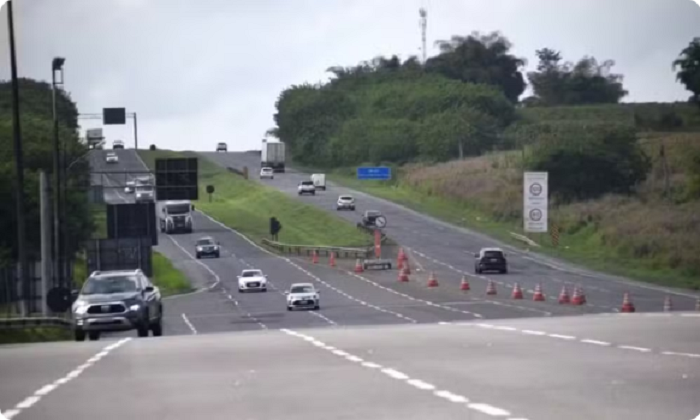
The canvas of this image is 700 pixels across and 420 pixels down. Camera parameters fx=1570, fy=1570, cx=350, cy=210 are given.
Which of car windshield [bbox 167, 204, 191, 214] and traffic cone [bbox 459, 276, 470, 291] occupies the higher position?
car windshield [bbox 167, 204, 191, 214]

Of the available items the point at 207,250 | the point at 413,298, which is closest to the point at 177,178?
the point at 413,298

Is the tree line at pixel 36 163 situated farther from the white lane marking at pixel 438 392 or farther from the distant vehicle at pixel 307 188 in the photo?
the white lane marking at pixel 438 392

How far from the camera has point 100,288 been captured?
114ft

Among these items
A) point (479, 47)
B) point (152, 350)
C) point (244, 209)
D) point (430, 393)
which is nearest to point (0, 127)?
point (244, 209)

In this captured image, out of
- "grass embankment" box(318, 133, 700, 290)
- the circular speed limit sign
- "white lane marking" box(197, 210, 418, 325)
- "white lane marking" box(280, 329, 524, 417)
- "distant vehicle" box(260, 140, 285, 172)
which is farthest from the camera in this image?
"distant vehicle" box(260, 140, 285, 172)

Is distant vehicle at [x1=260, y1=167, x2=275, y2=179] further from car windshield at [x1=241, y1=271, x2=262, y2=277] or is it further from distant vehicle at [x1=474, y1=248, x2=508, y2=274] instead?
distant vehicle at [x1=474, y1=248, x2=508, y2=274]

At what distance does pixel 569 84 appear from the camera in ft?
467

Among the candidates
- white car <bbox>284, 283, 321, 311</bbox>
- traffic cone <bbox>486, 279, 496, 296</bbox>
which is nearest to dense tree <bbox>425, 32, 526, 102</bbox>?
traffic cone <bbox>486, 279, 496, 296</bbox>

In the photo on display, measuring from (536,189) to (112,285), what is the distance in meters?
37.8

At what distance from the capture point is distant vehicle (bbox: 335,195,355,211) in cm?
10156

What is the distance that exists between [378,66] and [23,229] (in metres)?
97.2

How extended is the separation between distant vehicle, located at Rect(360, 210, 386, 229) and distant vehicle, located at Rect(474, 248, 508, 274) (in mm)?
16310

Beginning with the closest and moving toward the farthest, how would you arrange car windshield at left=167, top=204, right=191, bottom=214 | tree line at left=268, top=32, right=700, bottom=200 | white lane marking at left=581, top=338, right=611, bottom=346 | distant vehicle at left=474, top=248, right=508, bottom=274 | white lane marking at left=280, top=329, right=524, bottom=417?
white lane marking at left=280, top=329, right=524, bottom=417, white lane marking at left=581, top=338, right=611, bottom=346, distant vehicle at left=474, top=248, right=508, bottom=274, tree line at left=268, top=32, right=700, bottom=200, car windshield at left=167, top=204, right=191, bottom=214

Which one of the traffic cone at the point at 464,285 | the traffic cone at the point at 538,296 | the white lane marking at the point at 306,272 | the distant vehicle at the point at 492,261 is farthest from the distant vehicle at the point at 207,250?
the traffic cone at the point at 538,296
